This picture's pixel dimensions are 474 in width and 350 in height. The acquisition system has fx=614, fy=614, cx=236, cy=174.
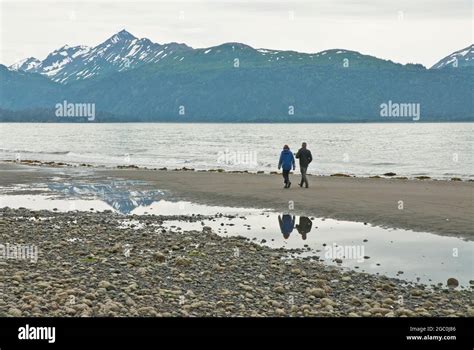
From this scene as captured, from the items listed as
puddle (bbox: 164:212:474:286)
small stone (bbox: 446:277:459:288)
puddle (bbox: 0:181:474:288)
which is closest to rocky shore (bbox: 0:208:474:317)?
small stone (bbox: 446:277:459:288)

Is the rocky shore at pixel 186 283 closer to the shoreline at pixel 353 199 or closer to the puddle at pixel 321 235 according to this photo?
the puddle at pixel 321 235

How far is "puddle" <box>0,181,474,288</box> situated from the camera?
14.7 m

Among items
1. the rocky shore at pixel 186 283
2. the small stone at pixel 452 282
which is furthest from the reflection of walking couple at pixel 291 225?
the small stone at pixel 452 282

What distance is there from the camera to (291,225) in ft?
70.2

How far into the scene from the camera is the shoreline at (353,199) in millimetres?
21891

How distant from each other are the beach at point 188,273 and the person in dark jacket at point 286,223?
1090 millimetres

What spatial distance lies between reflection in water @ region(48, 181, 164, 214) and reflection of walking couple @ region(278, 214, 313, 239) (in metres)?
6.59

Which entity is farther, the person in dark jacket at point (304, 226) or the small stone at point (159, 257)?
the person in dark jacket at point (304, 226)

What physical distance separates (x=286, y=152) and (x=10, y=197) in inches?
559

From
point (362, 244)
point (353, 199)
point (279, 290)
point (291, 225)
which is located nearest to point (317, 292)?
point (279, 290)

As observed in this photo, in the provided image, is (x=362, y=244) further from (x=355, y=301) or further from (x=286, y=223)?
(x=355, y=301)

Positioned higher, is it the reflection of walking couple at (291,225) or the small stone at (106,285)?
the reflection of walking couple at (291,225)

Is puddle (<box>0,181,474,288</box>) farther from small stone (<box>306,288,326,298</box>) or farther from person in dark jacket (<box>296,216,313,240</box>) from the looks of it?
small stone (<box>306,288,326,298</box>)
